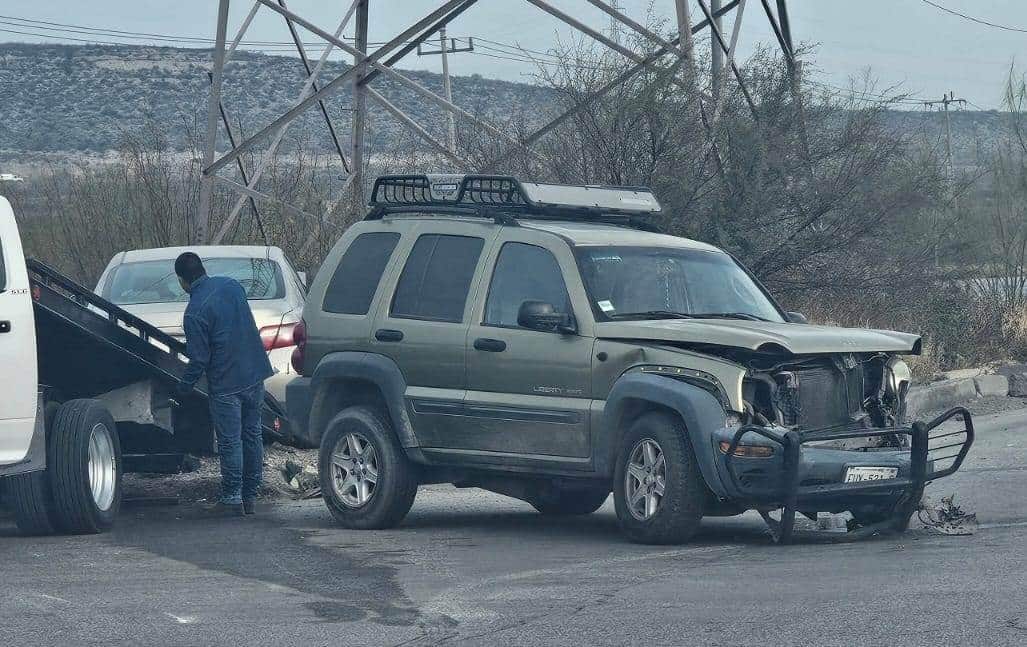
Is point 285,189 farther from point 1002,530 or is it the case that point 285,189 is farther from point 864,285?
point 1002,530

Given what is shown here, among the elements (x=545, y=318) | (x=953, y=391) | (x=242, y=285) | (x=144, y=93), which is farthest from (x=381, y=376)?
(x=144, y=93)

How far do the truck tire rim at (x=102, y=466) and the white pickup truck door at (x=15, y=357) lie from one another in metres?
0.96

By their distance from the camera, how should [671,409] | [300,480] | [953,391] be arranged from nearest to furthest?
1. [671,409]
2. [300,480]
3. [953,391]

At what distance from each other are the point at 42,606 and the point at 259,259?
290 inches

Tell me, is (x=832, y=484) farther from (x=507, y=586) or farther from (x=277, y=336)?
(x=277, y=336)

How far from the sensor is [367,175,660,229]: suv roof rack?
9.85 meters

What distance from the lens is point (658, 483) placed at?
8477 millimetres

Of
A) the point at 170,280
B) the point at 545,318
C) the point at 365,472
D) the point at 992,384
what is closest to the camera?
the point at 545,318

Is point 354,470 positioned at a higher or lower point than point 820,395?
lower

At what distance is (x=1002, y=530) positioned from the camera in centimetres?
900

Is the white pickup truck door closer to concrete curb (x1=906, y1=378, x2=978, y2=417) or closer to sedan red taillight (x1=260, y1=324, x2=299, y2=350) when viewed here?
sedan red taillight (x1=260, y1=324, x2=299, y2=350)

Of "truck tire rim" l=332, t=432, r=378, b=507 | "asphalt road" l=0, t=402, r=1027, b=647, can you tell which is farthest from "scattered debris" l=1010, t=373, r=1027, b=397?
"truck tire rim" l=332, t=432, r=378, b=507

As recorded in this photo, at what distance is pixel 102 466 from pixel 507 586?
3716 millimetres

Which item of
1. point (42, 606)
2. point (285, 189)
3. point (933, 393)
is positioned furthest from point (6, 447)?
point (285, 189)
